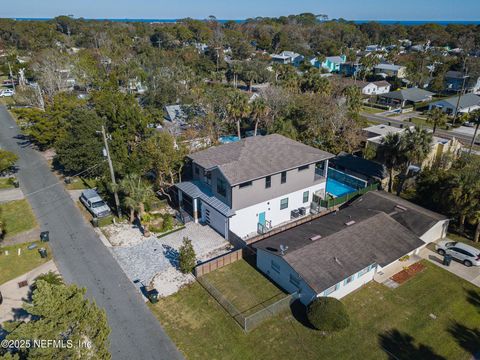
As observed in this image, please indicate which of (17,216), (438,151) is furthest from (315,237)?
(17,216)

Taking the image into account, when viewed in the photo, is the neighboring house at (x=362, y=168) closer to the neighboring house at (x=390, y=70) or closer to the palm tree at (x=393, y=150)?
the palm tree at (x=393, y=150)

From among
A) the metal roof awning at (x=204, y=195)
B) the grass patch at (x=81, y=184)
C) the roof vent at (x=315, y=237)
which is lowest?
the grass patch at (x=81, y=184)

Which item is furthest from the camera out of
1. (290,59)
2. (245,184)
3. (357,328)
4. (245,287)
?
(290,59)

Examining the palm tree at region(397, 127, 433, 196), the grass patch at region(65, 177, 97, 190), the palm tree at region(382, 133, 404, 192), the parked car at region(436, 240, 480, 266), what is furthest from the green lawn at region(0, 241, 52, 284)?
the palm tree at region(397, 127, 433, 196)

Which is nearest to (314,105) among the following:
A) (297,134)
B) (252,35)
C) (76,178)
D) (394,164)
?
(297,134)

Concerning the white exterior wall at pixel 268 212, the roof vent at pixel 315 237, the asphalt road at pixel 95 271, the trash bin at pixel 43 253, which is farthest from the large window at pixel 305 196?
the trash bin at pixel 43 253

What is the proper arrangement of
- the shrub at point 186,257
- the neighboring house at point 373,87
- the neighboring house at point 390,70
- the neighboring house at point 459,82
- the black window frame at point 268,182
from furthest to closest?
the neighboring house at point 390,70 < the neighboring house at point 459,82 < the neighboring house at point 373,87 < the black window frame at point 268,182 < the shrub at point 186,257

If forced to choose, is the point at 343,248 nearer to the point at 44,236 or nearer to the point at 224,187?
the point at 224,187
